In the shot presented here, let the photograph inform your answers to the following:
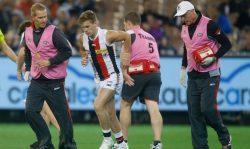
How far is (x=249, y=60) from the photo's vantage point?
78.3 feet

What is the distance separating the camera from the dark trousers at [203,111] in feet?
49.4

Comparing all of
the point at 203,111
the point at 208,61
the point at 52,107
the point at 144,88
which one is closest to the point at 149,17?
the point at 144,88

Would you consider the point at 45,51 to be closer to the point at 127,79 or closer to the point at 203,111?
the point at 127,79

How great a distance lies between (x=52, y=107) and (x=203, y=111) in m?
2.70

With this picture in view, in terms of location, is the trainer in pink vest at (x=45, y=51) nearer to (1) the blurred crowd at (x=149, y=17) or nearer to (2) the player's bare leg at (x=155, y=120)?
(2) the player's bare leg at (x=155, y=120)

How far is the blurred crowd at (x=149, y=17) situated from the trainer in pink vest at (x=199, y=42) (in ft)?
28.4

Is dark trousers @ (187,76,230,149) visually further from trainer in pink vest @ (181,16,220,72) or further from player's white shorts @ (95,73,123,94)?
player's white shorts @ (95,73,123,94)

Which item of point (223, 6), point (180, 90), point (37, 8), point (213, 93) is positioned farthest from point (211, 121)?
point (223, 6)

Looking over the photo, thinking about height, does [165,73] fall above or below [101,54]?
below

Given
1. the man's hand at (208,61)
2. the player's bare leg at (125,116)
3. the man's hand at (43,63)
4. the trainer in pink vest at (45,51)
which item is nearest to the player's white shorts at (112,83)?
the trainer in pink vest at (45,51)

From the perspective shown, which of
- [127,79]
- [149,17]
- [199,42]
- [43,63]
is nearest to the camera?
[43,63]

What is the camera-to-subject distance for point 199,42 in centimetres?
1522

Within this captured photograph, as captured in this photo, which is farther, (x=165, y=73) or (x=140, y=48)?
(x=165, y=73)

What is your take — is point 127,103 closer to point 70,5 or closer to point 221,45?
point 221,45
